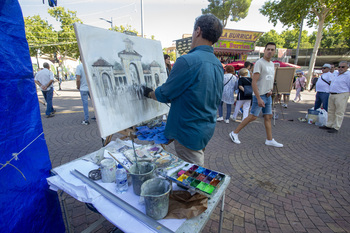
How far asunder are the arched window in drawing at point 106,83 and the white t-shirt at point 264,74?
2.87 metres

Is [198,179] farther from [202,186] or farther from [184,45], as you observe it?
[184,45]

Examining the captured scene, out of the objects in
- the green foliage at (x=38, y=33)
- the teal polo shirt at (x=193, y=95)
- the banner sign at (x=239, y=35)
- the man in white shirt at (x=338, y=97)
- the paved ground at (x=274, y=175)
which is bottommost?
the paved ground at (x=274, y=175)

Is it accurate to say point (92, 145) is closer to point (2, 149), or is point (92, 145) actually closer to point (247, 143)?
point (2, 149)

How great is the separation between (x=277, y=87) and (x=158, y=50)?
4812 millimetres

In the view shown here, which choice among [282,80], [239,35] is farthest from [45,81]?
[239,35]

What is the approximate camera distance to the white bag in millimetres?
5379

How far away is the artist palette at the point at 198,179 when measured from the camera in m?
Result: 1.14

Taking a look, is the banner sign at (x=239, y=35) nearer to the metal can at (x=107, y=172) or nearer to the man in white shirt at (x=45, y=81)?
the man in white shirt at (x=45, y=81)

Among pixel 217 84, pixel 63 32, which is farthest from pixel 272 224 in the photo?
pixel 63 32

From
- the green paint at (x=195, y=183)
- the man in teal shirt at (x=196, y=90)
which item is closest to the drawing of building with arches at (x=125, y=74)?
the man in teal shirt at (x=196, y=90)

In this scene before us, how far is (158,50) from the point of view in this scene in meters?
2.29

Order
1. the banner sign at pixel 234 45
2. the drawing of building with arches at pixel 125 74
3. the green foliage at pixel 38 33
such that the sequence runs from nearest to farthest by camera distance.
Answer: the drawing of building with arches at pixel 125 74, the banner sign at pixel 234 45, the green foliage at pixel 38 33

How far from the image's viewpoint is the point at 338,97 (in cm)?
483

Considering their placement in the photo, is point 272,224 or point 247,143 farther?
point 247,143
